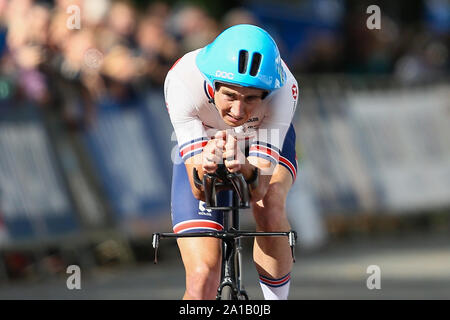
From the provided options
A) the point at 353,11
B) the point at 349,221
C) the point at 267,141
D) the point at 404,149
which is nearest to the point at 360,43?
the point at 353,11

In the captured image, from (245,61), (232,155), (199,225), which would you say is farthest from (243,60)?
(199,225)

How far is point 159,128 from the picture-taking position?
43.8 feet

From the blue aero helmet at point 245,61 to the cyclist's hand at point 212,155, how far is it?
311 mm

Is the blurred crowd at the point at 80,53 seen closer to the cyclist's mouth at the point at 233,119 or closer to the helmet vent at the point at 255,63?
the cyclist's mouth at the point at 233,119

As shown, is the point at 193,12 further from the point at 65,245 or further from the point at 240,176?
the point at 240,176

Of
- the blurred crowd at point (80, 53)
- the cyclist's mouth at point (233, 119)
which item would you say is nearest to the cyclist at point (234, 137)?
the cyclist's mouth at point (233, 119)

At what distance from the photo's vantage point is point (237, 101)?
5.51m

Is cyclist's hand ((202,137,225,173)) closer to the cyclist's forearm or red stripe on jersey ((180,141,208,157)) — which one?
the cyclist's forearm

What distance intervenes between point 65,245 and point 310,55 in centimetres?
802

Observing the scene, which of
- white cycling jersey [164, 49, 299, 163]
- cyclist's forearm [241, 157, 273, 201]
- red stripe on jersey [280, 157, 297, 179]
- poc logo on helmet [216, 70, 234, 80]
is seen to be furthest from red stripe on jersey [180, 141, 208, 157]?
red stripe on jersey [280, 157, 297, 179]

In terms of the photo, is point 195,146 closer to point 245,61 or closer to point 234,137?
point 234,137

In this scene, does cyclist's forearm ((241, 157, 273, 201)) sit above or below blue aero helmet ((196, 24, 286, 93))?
below

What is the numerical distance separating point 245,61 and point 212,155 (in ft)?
1.58

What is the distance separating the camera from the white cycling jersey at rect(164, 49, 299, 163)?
5.90 m
